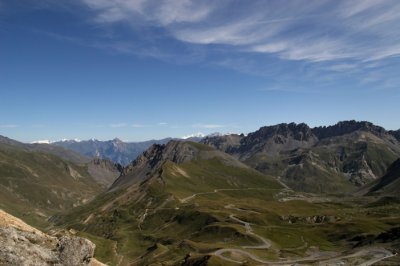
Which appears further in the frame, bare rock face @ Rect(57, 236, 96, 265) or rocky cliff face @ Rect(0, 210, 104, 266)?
bare rock face @ Rect(57, 236, 96, 265)

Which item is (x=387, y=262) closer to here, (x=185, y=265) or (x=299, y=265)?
(x=299, y=265)

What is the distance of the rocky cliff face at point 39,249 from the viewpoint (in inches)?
1186

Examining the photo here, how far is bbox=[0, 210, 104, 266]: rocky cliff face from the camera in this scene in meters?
30.1

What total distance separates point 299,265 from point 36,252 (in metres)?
135

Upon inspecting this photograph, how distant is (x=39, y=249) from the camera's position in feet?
104

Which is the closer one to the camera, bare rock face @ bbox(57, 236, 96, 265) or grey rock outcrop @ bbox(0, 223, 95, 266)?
grey rock outcrop @ bbox(0, 223, 95, 266)

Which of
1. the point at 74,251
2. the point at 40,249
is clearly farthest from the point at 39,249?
the point at 74,251

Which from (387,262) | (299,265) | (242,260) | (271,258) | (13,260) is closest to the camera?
(13,260)

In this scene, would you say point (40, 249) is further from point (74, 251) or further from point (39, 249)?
point (74, 251)

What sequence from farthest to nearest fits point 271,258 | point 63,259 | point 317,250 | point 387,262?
point 317,250 → point 271,258 → point 387,262 → point 63,259

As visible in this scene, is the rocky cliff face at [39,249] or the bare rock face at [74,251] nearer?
the rocky cliff face at [39,249]

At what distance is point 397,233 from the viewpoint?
592 ft

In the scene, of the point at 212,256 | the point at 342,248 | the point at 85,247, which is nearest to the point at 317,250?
the point at 342,248

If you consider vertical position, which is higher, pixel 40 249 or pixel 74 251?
pixel 40 249
